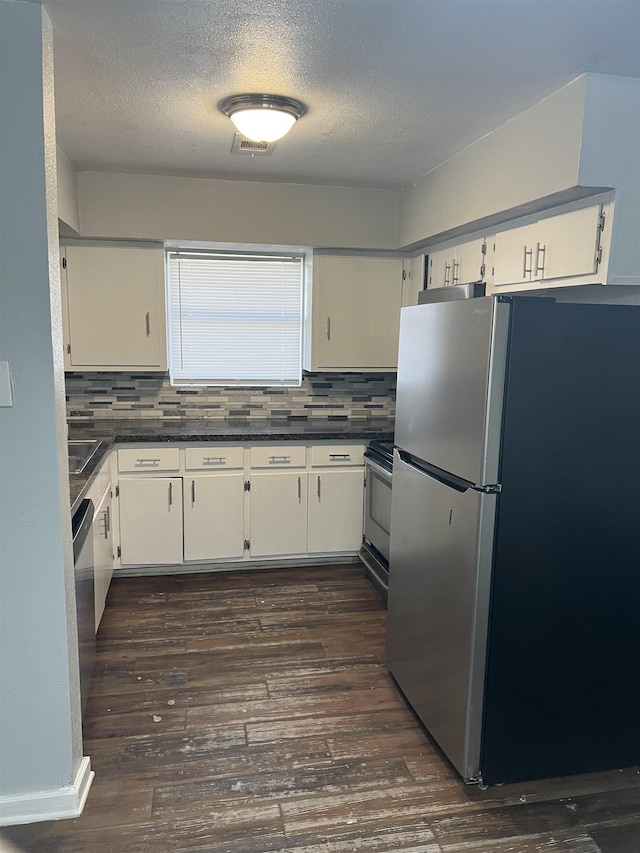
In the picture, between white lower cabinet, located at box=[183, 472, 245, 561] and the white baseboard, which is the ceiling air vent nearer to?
white lower cabinet, located at box=[183, 472, 245, 561]

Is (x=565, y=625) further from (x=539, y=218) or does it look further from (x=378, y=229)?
(x=378, y=229)

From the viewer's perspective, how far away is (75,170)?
343 centimetres

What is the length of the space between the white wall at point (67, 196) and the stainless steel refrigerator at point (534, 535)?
1965mm

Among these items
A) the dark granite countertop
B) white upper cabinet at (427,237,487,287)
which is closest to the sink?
the dark granite countertop

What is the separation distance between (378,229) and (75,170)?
178 centimetres

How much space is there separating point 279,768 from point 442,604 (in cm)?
81

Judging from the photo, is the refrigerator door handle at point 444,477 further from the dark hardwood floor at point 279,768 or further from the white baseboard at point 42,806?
the white baseboard at point 42,806

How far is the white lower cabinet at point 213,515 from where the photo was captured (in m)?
3.75

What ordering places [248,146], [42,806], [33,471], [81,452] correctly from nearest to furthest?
[33,471] → [42,806] → [248,146] → [81,452]

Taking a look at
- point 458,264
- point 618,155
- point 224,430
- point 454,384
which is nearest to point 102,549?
point 224,430

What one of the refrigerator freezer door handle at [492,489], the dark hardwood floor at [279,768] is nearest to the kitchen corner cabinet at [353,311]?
the dark hardwood floor at [279,768]

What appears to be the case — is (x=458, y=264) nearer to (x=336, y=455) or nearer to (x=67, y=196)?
(x=336, y=455)

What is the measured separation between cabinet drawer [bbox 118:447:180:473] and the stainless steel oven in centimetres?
118

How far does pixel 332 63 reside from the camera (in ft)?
6.53
